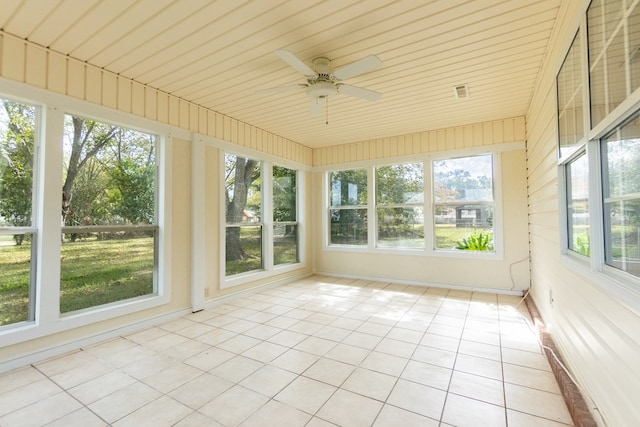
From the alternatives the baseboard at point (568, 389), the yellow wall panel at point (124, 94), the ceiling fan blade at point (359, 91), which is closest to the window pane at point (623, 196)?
the baseboard at point (568, 389)

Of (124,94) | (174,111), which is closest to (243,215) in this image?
(174,111)

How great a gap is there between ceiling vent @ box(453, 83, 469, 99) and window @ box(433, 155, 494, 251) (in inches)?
57.9

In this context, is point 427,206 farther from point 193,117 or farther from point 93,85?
point 93,85

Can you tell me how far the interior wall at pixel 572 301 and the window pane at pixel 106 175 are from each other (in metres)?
4.00

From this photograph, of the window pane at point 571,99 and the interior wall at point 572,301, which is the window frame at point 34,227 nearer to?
the interior wall at point 572,301

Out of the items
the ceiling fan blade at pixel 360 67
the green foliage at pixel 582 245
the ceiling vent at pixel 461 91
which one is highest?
the ceiling vent at pixel 461 91

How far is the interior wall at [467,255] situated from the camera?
171 inches

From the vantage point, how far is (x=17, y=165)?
2486 mm

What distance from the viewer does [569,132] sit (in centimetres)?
213

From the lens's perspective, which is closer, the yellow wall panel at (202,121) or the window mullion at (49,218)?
the window mullion at (49,218)

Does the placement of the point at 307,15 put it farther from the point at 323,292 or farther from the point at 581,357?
the point at 323,292

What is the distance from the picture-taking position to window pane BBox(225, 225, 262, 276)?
4.38 m

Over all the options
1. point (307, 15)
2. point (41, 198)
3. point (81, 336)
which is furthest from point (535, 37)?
point (81, 336)

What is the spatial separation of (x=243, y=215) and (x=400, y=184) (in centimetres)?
284
